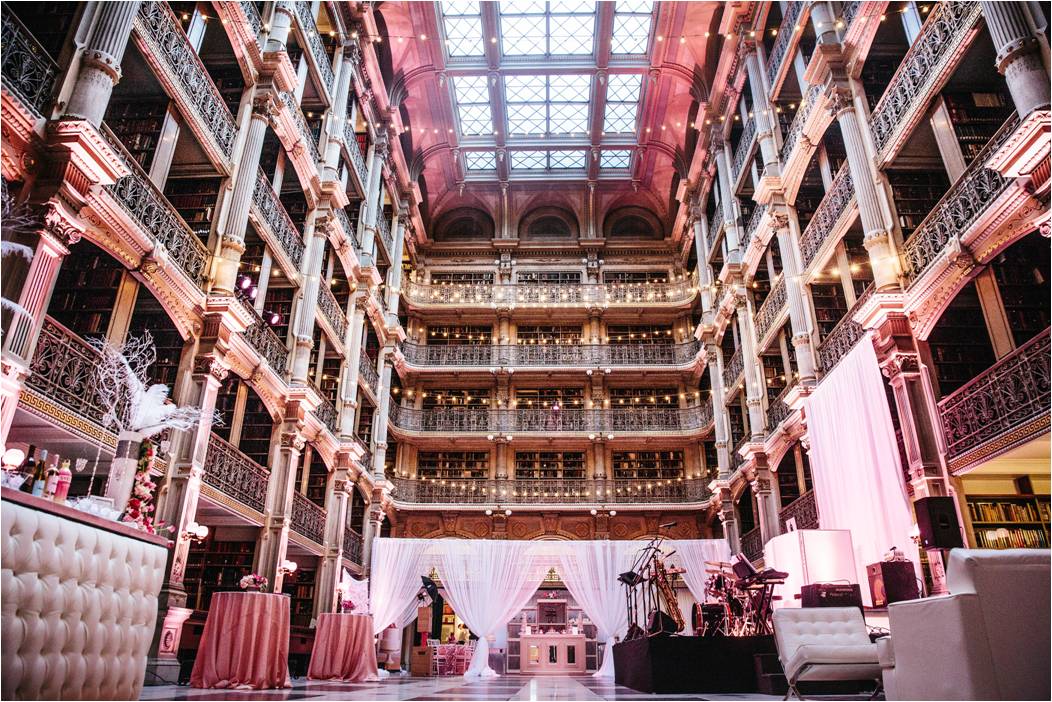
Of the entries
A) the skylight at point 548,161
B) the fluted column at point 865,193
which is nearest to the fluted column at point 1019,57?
the fluted column at point 865,193

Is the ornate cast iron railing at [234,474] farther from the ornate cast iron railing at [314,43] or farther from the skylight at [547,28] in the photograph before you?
the skylight at [547,28]

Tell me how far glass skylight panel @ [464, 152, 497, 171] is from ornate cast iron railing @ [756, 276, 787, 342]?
893 cm

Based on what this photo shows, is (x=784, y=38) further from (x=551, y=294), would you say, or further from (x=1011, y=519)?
(x=551, y=294)

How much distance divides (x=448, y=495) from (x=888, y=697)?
14.1 m

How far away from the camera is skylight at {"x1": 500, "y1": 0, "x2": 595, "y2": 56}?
14.8 meters

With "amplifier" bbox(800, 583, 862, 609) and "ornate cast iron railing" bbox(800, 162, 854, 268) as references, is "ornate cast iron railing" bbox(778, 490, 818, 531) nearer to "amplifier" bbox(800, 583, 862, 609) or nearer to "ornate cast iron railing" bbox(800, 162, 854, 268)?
"ornate cast iron railing" bbox(800, 162, 854, 268)

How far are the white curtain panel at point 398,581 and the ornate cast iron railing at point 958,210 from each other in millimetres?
9109

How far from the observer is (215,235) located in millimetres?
8469

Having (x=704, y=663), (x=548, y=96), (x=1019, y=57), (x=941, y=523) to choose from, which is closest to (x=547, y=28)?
(x=548, y=96)

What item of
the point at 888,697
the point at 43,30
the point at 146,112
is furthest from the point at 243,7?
the point at 888,697

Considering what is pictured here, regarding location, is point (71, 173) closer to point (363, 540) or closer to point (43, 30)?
point (43, 30)

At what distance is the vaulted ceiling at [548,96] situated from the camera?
15.0m

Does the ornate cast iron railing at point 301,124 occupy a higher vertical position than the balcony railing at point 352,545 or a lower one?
higher

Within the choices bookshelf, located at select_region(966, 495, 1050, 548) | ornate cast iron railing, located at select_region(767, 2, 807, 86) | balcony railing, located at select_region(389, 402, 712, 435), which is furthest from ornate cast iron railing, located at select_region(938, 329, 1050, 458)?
balcony railing, located at select_region(389, 402, 712, 435)
